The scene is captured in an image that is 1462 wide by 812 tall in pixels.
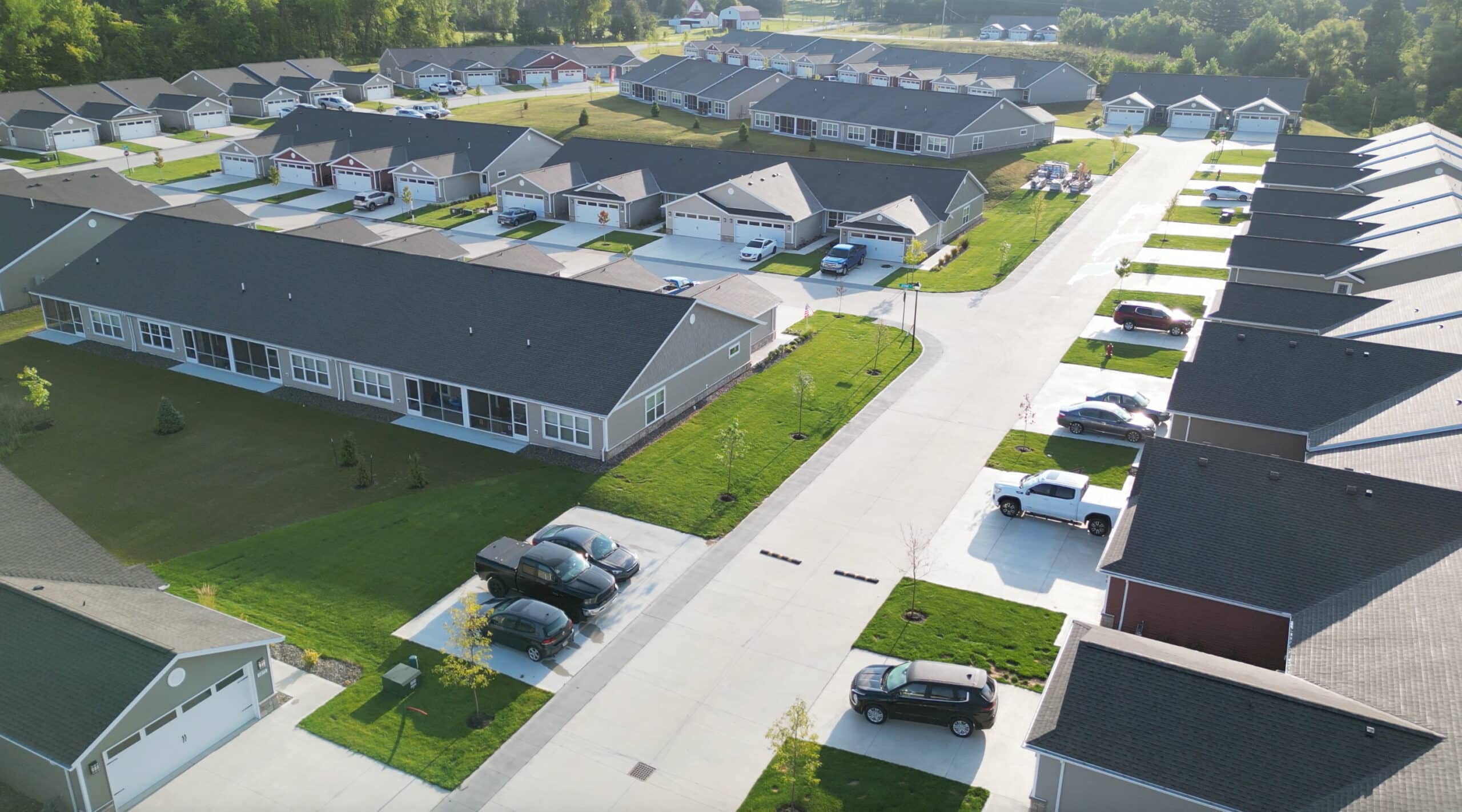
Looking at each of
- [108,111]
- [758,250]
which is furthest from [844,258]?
[108,111]

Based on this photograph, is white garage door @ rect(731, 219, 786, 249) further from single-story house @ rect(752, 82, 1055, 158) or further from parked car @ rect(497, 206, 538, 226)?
single-story house @ rect(752, 82, 1055, 158)

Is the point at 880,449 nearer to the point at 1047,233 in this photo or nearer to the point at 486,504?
the point at 486,504

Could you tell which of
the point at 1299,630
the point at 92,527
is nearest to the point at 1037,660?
the point at 1299,630

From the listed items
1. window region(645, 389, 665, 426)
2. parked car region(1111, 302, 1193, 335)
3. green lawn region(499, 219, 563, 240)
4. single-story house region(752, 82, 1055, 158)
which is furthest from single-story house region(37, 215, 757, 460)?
single-story house region(752, 82, 1055, 158)

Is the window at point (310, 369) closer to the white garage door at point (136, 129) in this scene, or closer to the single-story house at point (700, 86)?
the single-story house at point (700, 86)

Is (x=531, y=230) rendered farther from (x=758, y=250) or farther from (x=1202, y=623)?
(x=1202, y=623)

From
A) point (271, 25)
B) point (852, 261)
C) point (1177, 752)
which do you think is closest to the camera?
point (1177, 752)

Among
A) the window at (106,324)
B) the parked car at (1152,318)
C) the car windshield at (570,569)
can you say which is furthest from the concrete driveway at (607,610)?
the window at (106,324)
